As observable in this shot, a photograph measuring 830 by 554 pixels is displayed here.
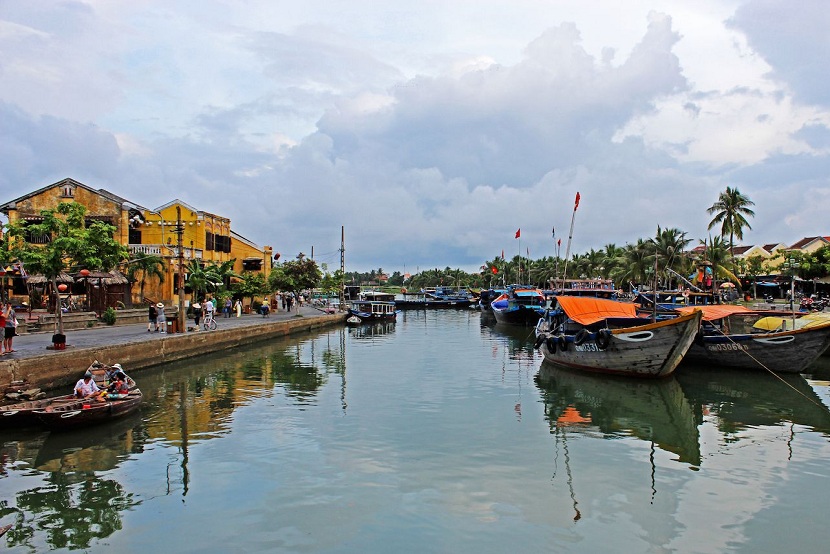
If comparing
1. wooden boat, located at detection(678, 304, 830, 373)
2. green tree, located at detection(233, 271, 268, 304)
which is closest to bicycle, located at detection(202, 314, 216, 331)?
green tree, located at detection(233, 271, 268, 304)

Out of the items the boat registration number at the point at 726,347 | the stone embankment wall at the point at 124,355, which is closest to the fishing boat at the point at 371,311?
the stone embankment wall at the point at 124,355

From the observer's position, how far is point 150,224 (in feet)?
126

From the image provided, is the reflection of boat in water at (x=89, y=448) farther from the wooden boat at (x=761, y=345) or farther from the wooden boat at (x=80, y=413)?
the wooden boat at (x=761, y=345)

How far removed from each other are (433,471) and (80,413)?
760 cm

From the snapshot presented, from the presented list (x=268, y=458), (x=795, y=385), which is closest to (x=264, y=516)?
(x=268, y=458)

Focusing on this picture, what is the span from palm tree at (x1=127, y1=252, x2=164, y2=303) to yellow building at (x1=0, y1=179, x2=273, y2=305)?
0.33 meters

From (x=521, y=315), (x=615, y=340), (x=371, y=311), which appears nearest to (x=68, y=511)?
(x=615, y=340)

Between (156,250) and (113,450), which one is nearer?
(113,450)

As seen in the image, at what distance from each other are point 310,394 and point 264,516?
9.64 metres

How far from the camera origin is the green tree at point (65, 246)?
786 inches

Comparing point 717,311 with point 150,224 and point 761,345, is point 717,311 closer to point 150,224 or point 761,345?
point 761,345

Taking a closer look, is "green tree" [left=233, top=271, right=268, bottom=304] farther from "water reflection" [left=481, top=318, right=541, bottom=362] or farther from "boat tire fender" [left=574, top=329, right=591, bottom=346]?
"boat tire fender" [left=574, top=329, right=591, bottom=346]

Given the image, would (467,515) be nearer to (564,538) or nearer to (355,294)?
(564,538)

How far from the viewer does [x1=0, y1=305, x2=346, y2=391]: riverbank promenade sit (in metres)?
15.7
